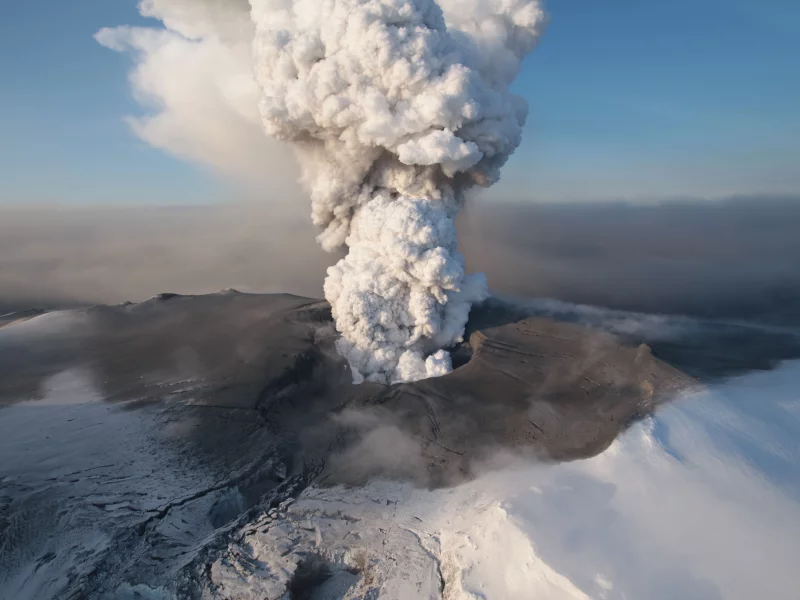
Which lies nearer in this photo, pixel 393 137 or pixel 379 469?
pixel 379 469

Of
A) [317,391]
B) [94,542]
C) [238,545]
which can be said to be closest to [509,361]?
[317,391]

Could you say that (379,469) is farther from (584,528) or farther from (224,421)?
(584,528)

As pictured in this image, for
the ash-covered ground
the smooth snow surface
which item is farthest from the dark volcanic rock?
the smooth snow surface

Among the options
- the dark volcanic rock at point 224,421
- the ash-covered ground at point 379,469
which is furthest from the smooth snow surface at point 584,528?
Result: the dark volcanic rock at point 224,421

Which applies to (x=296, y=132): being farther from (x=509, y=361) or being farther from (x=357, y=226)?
(x=509, y=361)

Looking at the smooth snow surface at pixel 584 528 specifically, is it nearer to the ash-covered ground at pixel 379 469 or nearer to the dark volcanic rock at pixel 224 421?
the ash-covered ground at pixel 379 469

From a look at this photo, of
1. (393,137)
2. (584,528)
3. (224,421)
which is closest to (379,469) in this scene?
(224,421)

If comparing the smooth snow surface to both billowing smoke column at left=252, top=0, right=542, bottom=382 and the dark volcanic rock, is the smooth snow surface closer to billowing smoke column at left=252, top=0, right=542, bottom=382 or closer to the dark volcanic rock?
the dark volcanic rock

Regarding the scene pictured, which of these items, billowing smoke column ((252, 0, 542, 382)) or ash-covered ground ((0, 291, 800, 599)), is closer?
ash-covered ground ((0, 291, 800, 599))

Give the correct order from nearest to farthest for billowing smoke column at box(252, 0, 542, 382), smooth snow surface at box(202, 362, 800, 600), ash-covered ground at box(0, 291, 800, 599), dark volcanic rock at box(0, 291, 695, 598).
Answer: smooth snow surface at box(202, 362, 800, 600), ash-covered ground at box(0, 291, 800, 599), dark volcanic rock at box(0, 291, 695, 598), billowing smoke column at box(252, 0, 542, 382)
